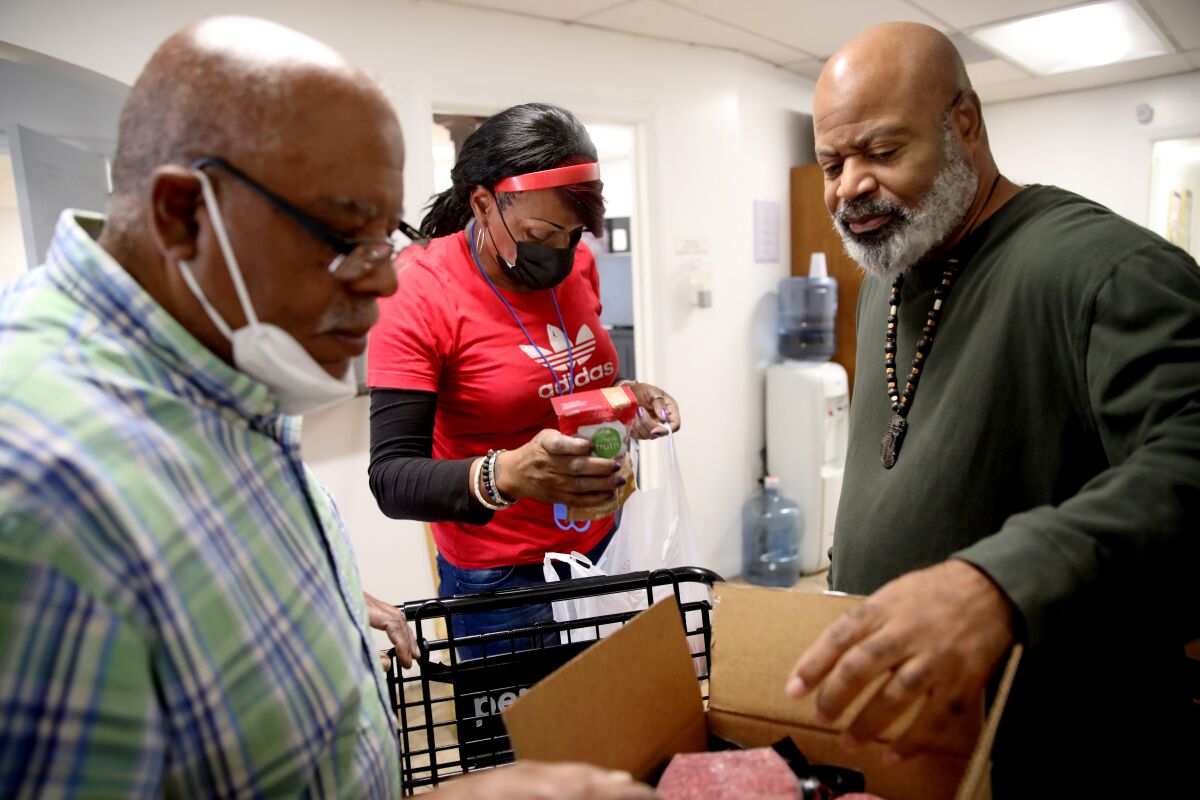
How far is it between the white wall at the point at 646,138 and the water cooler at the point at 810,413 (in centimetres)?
14

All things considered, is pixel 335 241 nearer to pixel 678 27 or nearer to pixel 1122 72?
pixel 678 27

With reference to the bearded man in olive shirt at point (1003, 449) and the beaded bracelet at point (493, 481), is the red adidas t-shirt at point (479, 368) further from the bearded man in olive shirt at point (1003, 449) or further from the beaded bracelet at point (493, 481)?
the bearded man in olive shirt at point (1003, 449)

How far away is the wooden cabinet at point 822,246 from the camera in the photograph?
4.10 metres

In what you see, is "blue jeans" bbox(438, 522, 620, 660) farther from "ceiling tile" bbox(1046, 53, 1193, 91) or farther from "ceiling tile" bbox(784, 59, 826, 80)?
"ceiling tile" bbox(1046, 53, 1193, 91)

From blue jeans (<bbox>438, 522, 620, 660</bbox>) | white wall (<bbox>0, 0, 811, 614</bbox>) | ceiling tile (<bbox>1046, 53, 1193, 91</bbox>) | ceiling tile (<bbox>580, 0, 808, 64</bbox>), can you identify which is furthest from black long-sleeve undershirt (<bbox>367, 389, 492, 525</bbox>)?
ceiling tile (<bbox>1046, 53, 1193, 91</bbox>)

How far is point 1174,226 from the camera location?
5.52 meters

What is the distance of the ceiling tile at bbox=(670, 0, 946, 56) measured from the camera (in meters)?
2.92

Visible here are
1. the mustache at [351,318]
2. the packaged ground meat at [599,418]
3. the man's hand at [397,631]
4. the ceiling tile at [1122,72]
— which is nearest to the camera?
the mustache at [351,318]

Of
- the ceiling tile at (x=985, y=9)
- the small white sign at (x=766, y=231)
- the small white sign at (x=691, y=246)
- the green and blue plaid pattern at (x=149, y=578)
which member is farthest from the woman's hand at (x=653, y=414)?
the small white sign at (x=766, y=231)

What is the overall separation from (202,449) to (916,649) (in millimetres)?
591

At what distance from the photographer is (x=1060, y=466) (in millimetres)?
912

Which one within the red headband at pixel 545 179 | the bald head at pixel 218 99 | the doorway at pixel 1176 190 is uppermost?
the doorway at pixel 1176 190

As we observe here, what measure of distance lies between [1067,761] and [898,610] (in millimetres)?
536

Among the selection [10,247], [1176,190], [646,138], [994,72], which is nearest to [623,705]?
[10,247]
